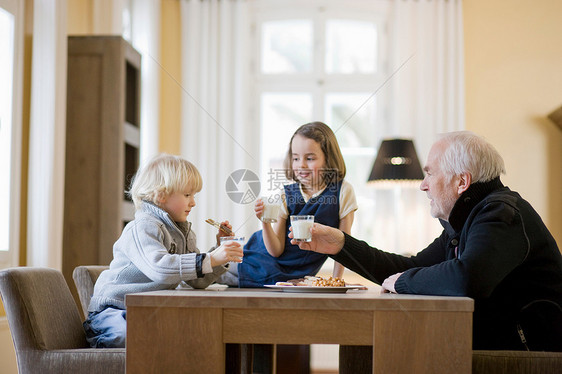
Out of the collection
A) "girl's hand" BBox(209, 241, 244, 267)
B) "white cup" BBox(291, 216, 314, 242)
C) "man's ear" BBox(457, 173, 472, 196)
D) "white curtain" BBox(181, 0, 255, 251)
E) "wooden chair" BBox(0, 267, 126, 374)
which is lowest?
"wooden chair" BBox(0, 267, 126, 374)

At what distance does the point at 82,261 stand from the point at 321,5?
106 inches

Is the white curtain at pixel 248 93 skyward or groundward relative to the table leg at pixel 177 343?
skyward

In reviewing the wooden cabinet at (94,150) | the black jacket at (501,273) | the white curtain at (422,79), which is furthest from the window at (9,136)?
the white curtain at (422,79)

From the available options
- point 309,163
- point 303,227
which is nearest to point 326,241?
point 303,227

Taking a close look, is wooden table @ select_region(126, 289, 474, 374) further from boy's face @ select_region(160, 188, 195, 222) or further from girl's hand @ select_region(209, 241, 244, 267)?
boy's face @ select_region(160, 188, 195, 222)

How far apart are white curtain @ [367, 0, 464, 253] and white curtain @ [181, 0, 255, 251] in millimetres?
1023

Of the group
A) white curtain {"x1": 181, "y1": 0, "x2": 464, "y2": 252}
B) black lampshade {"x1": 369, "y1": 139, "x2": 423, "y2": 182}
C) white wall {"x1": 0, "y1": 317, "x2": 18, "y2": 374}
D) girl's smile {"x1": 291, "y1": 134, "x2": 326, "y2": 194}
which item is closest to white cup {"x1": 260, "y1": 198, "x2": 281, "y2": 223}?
girl's smile {"x1": 291, "y1": 134, "x2": 326, "y2": 194}

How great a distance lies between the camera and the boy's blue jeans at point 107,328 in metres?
1.89

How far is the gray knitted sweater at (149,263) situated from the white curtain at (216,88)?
109 inches

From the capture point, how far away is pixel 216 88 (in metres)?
4.97

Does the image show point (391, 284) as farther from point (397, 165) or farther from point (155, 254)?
point (397, 165)

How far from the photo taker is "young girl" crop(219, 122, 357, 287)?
2.44 m

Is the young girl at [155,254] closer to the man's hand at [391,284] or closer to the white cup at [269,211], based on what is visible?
the white cup at [269,211]

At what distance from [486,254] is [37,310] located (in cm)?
117
